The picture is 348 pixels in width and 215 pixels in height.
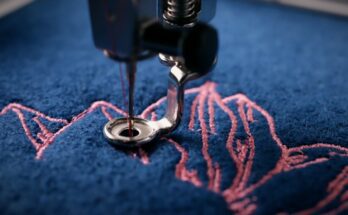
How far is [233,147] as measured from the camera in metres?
0.93

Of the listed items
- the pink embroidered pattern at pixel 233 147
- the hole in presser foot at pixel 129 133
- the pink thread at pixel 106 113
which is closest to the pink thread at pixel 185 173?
the pink embroidered pattern at pixel 233 147

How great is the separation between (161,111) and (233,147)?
0.21m

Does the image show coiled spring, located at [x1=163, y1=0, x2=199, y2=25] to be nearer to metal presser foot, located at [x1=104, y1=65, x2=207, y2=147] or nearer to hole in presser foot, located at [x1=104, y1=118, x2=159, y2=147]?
metal presser foot, located at [x1=104, y1=65, x2=207, y2=147]

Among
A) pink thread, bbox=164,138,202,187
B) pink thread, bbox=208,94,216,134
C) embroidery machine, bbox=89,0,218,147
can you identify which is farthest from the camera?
pink thread, bbox=208,94,216,134

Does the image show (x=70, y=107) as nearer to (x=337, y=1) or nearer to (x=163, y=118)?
(x=163, y=118)

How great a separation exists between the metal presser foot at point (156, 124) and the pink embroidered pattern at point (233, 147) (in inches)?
1.2

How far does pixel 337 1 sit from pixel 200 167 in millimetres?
1145

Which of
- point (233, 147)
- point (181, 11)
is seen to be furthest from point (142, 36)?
point (233, 147)

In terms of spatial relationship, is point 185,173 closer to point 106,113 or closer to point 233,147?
point 233,147

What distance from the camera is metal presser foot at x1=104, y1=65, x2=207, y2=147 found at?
2.95 ft

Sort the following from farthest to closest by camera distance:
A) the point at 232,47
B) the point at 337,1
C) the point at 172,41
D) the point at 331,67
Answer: the point at 337,1, the point at 232,47, the point at 331,67, the point at 172,41

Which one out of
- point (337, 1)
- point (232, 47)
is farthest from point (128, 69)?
point (337, 1)

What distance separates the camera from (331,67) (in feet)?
4.31

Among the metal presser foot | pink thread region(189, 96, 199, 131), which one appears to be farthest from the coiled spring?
pink thread region(189, 96, 199, 131)
